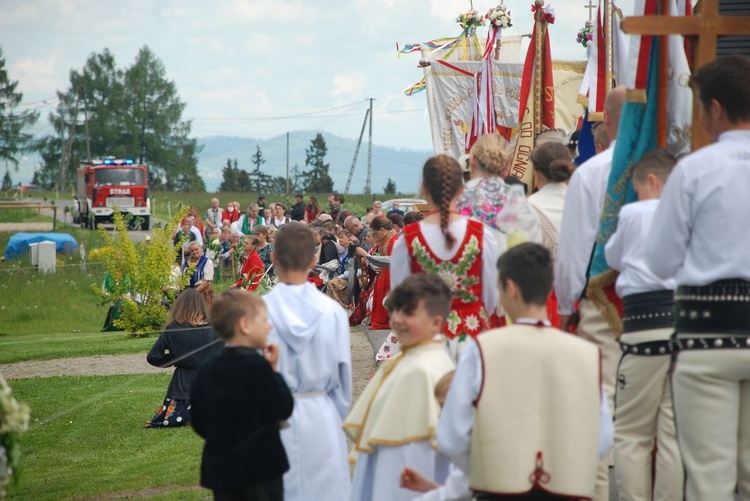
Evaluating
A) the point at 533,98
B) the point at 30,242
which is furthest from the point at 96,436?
the point at 30,242

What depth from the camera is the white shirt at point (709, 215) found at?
4.36 m

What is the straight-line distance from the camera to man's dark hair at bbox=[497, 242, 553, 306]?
14.0ft

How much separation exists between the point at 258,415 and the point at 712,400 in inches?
74.7

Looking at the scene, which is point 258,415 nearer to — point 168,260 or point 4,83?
point 168,260

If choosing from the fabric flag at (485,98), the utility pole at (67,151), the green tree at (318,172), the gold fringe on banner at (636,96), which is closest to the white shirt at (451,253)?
the gold fringe on banner at (636,96)

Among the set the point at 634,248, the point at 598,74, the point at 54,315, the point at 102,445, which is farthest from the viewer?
the point at 54,315

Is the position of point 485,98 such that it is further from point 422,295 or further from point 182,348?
point 422,295

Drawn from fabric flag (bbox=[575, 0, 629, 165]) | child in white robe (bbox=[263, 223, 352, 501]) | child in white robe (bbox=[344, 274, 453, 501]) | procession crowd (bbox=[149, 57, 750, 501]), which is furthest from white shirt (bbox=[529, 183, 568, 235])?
child in white robe (bbox=[344, 274, 453, 501])

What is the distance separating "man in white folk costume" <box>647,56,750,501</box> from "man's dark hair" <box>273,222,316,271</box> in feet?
6.22

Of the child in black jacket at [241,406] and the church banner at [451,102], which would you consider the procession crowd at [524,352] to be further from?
the church banner at [451,102]

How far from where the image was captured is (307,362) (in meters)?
5.71

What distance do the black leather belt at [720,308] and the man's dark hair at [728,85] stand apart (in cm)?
68

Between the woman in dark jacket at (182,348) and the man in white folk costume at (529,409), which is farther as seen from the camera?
the woman in dark jacket at (182,348)

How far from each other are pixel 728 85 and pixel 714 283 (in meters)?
0.79
